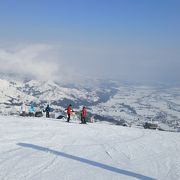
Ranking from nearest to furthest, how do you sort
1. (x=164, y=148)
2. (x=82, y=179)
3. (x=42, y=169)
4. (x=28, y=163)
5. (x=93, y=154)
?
(x=82, y=179), (x=42, y=169), (x=28, y=163), (x=93, y=154), (x=164, y=148)

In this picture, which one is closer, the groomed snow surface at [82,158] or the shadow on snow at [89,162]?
the groomed snow surface at [82,158]

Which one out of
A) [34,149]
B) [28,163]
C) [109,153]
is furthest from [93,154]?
[28,163]

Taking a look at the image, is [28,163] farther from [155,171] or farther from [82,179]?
[155,171]

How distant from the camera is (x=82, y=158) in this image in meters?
16.6

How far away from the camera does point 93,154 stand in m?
17.8

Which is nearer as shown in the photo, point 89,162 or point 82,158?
point 89,162

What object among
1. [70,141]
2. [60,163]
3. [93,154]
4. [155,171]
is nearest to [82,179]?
[60,163]

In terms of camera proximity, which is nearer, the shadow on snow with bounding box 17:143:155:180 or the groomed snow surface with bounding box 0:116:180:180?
the groomed snow surface with bounding box 0:116:180:180

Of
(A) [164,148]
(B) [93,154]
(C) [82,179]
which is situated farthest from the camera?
(A) [164,148]

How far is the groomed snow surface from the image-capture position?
13516 mm

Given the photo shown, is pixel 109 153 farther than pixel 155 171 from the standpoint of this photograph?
Yes

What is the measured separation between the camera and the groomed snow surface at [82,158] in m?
13.5

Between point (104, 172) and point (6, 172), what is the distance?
360 cm

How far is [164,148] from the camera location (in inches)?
855
